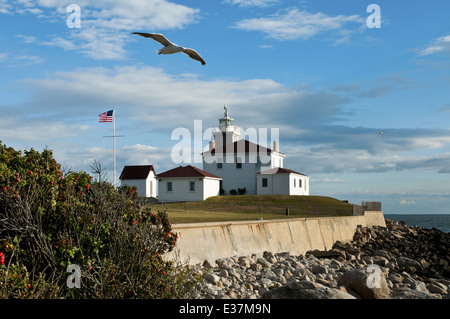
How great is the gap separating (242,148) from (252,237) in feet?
140

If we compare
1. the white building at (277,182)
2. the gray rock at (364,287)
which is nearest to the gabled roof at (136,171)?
the white building at (277,182)

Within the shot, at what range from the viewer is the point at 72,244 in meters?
9.21

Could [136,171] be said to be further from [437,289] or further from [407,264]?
[437,289]

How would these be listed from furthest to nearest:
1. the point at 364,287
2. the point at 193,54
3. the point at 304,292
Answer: the point at 193,54, the point at 364,287, the point at 304,292

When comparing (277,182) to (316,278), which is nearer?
(316,278)

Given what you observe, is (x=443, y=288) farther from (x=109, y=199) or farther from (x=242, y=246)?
(x=109, y=199)

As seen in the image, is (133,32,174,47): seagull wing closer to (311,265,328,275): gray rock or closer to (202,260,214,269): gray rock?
(202,260,214,269): gray rock

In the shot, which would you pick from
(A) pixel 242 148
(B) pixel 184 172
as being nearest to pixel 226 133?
(A) pixel 242 148

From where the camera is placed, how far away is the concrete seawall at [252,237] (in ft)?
47.9

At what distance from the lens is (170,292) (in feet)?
30.3

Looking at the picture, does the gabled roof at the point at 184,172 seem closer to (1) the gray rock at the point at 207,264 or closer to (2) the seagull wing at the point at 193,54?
(1) the gray rock at the point at 207,264

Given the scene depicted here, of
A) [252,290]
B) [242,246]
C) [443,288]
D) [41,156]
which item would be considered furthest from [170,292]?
[443,288]

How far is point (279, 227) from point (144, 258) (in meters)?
11.9
